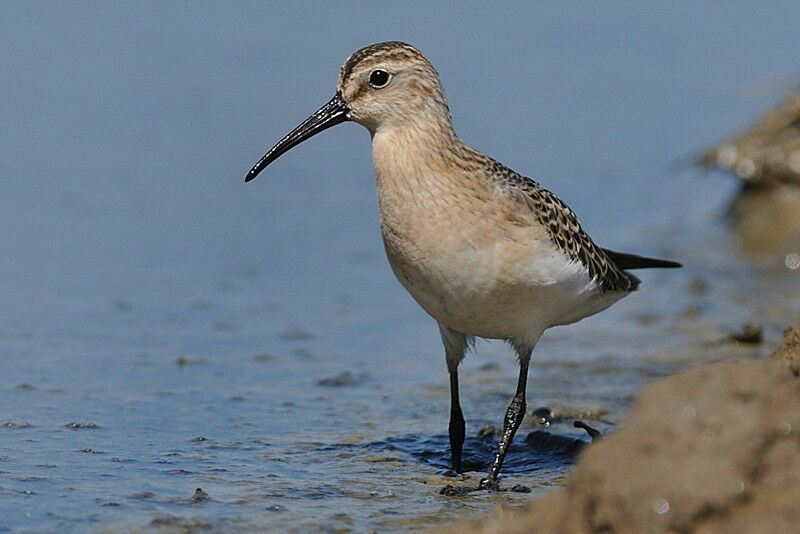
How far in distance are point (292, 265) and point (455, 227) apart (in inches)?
204

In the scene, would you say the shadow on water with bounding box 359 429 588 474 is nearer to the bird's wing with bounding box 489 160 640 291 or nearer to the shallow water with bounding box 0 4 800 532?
the shallow water with bounding box 0 4 800 532

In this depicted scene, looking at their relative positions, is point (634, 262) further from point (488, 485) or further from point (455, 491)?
point (455, 491)

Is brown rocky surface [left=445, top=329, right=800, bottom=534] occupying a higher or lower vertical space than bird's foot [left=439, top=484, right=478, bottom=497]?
higher

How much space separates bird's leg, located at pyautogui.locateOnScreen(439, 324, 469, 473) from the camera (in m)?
7.00

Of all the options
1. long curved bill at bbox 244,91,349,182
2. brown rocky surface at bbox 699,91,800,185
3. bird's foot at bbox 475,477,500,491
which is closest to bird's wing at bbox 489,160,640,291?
long curved bill at bbox 244,91,349,182

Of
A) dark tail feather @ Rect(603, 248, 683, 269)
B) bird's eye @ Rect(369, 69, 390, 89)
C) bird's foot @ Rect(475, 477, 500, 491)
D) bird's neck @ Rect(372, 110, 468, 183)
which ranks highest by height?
bird's eye @ Rect(369, 69, 390, 89)

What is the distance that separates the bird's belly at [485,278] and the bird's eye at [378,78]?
81cm

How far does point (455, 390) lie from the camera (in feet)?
23.4

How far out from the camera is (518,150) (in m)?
14.5

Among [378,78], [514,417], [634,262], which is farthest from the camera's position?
[634,262]

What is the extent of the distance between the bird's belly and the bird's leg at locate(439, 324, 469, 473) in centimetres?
27

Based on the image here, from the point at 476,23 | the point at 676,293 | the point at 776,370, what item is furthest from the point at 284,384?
the point at 476,23

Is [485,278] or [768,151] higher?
[768,151]

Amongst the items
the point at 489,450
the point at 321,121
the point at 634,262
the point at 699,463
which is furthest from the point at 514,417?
the point at 699,463
